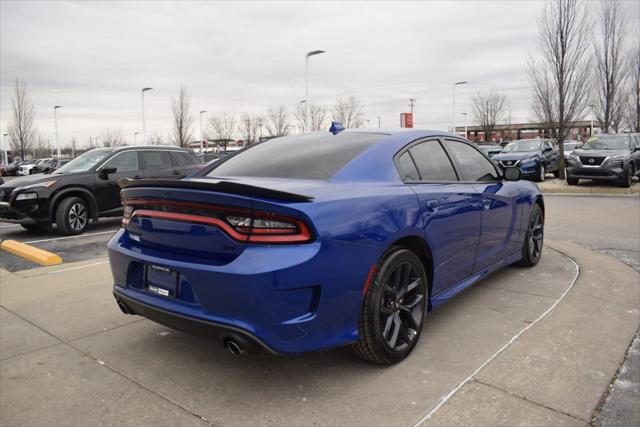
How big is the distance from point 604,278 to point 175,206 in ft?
14.2

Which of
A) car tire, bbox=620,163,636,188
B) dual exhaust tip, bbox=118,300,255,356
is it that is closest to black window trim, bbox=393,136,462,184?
dual exhaust tip, bbox=118,300,255,356

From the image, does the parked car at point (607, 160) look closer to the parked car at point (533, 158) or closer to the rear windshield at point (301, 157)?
the parked car at point (533, 158)

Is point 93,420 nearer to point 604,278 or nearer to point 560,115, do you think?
point 604,278

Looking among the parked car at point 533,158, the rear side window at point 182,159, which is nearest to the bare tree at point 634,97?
the parked car at point 533,158

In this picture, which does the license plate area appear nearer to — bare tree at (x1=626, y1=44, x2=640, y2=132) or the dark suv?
the dark suv

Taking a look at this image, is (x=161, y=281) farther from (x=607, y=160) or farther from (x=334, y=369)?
(x=607, y=160)

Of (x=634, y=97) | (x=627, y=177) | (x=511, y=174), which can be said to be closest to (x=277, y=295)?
(x=511, y=174)

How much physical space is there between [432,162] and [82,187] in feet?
24.1

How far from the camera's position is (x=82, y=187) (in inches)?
356

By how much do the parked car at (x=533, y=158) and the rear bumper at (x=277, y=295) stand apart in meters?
15.2

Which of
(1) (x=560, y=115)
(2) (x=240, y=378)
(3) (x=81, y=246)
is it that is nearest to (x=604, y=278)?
(2) (x=240, y=378)

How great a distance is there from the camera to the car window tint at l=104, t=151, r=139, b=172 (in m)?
9.59

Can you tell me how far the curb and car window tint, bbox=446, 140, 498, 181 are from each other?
502 centimetres

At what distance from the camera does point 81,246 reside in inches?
304
